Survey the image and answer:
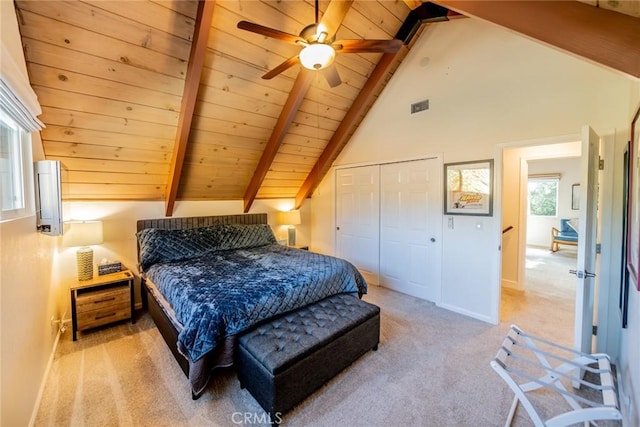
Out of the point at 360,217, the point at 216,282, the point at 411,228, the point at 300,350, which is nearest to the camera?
the point at 300,350

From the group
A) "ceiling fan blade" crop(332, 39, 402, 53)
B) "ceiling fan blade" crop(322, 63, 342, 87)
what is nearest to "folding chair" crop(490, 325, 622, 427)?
"ceiling fan blade" crop(332, 39, 402, 53)

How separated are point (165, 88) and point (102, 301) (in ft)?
7.79

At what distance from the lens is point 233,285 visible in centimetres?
235

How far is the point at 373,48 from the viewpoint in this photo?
2127 millimetres

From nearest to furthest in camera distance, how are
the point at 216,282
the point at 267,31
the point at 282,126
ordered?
the point at 267,31 < the point at 216,282 < the point at 282,126

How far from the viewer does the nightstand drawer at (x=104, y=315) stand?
276cm

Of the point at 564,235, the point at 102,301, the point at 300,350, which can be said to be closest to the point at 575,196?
the point at 564,235

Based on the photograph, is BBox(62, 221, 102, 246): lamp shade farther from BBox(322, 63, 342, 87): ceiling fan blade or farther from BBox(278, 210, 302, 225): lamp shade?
BBox(322, 63, 342, 87): ceiling fan blade

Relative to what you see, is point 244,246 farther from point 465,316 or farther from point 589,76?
point 589,76

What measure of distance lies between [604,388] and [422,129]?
3.08 m

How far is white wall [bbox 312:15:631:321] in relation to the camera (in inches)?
97.9

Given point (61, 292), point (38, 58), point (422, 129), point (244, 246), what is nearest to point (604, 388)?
point (422, 129)

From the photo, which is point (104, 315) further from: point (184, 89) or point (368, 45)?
point (368, 45)

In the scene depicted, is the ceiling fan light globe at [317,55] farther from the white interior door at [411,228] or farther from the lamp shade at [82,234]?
the lamp shade at [82,234]
